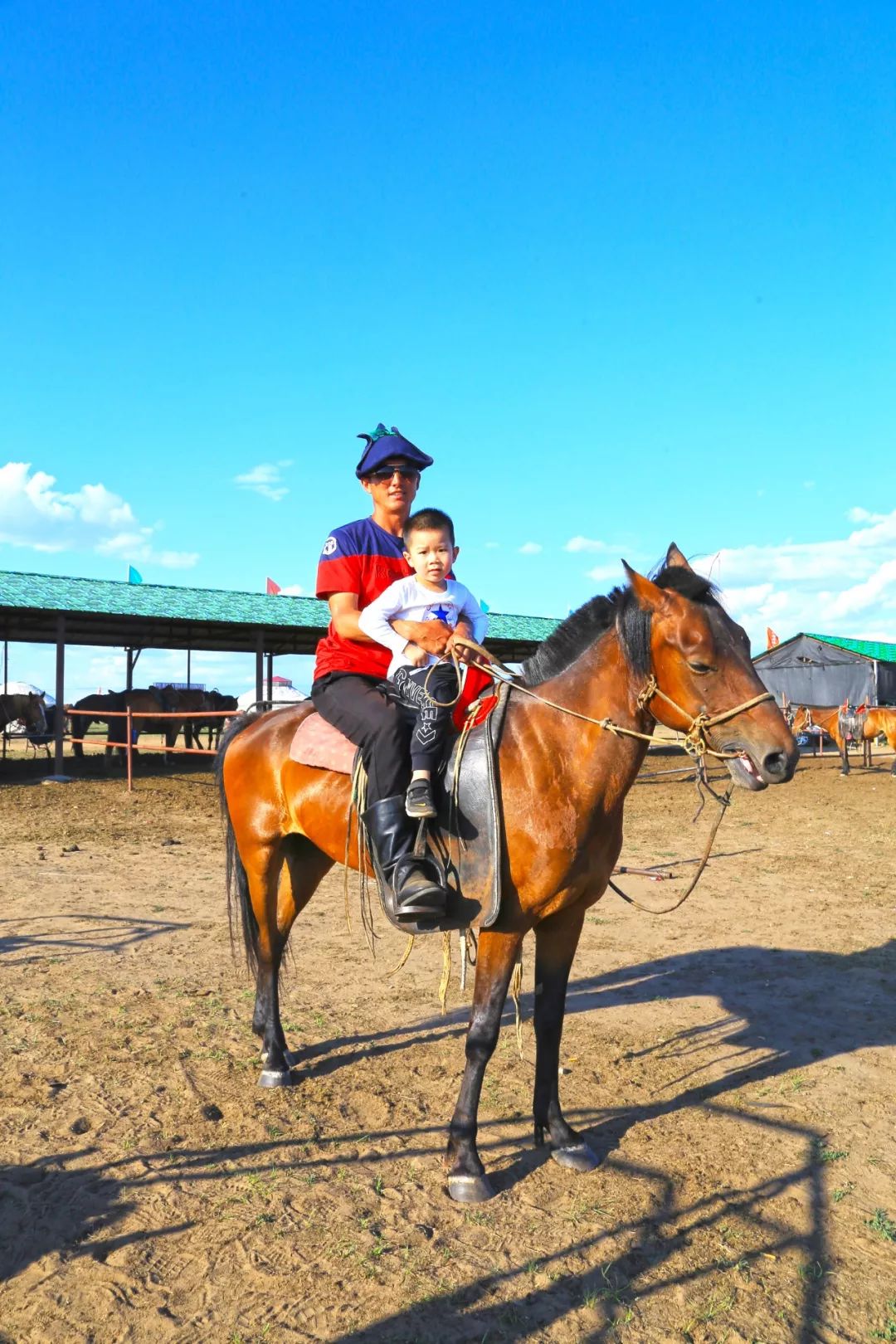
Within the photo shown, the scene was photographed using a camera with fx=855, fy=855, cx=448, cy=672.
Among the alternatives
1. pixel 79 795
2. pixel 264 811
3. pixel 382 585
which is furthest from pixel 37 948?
pixel 79 795

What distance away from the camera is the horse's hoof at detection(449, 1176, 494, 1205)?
311 cm

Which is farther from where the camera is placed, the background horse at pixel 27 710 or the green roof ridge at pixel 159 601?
the background horse at pixel 27 710

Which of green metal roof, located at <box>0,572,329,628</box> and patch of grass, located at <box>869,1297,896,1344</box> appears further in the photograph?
green metal roof, located at <box>0,572,329,628</box>

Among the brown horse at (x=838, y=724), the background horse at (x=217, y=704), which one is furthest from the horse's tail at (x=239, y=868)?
the background horse at (x=217, y=704)

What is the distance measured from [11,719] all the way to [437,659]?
2373 centimetres

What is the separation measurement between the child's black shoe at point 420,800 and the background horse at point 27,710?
22951mm

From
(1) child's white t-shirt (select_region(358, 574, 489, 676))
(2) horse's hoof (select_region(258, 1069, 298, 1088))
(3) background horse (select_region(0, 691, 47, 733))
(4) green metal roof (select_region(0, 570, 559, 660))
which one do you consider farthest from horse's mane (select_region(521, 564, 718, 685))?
(3) background horse (select_region(0, 691, 47, 733))

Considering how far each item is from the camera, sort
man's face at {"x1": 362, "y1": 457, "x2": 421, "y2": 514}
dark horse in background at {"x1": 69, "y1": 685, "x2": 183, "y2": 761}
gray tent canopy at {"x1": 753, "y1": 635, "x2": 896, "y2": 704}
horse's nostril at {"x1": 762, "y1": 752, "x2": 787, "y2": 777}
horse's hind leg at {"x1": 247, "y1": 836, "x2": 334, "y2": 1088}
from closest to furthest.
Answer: horse's nostril at {"x1": 762, "y1": 752, "x2": 787, "y2": 777}, man's face at {"x1": 362, "y1": 457, "x2": 421, "y2": 514}, horse's hind leg at {"x1": 247, "y1": 836, "x2": 334, "y2": 1088}, dark horse in background at {"x1": 69, "y1": 685, "x2": 183, "y2": 761}, gray tent canopy at {"x1": 753, "y1": 635, "x2": 896, "y2": 704}

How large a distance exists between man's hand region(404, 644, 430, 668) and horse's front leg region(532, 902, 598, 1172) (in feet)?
3.83

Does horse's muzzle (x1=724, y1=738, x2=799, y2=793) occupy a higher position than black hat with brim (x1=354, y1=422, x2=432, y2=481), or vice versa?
black hat with brim (x1=354, y1=422, x2=432, y2=481)

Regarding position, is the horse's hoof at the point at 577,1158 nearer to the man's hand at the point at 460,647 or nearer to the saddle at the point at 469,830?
the saddle at the point at 469,830

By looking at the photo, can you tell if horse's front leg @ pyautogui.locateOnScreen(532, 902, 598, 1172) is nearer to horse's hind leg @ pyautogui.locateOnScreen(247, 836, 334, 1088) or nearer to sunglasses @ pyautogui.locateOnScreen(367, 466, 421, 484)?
horse's hind leg @ pyautogui.locateOnScreen(247, 836, 334, 1088)

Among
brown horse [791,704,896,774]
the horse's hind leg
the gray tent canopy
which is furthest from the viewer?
the gray tent canopy

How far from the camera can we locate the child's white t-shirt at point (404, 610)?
11.1ft
